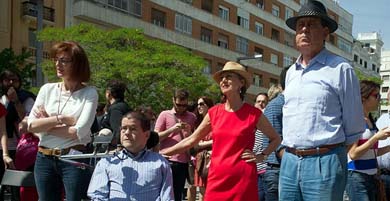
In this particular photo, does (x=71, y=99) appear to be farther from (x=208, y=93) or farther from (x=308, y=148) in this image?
(x=208, y=93)

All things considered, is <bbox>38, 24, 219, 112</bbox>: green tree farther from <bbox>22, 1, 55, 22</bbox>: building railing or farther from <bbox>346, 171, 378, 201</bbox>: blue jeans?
<bbox>346, 171, 378, 201</bbox>: blue jeans

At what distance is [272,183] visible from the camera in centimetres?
648

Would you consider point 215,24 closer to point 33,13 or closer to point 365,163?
point 33,13

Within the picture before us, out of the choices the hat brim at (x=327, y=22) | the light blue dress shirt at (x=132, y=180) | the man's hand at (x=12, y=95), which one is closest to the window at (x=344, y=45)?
the man's hand at (x=12, y=95)

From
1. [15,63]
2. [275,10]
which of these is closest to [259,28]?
[275,10]

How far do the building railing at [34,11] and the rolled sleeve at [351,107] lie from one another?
3305cm

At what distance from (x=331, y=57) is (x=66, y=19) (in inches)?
1334

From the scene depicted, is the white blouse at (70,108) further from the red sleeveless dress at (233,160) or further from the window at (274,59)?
the window at (274,59)

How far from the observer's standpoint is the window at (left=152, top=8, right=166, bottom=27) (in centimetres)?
4269

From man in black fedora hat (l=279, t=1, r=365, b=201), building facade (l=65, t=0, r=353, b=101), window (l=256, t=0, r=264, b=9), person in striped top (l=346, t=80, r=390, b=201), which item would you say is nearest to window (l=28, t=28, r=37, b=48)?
building facade (l=65, t=0, r=353, b=101)

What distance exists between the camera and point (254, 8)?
5575cm

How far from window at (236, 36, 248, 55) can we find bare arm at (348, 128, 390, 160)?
47949mm

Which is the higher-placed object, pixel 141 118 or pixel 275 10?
pixel 275 10

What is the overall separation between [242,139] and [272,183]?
135 centimetres
